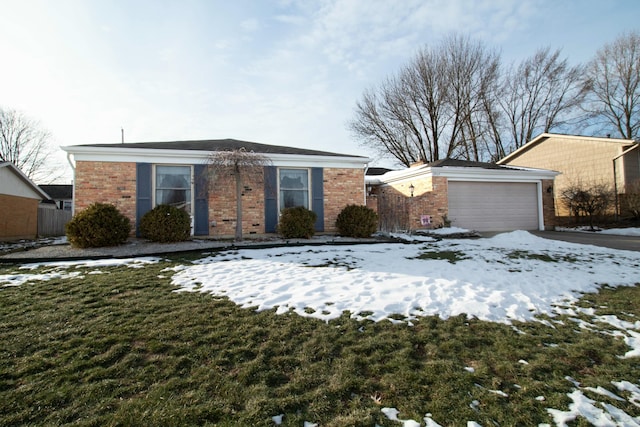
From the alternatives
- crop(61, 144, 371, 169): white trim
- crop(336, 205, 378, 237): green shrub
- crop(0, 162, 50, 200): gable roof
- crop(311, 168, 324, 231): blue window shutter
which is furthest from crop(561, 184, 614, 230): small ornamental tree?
crop(0, 162, 50, 200): gable roof

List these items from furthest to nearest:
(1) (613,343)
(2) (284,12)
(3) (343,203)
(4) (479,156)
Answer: (4) (479,156), (3) (343,203), (2) (284,12), (1) (613,343)

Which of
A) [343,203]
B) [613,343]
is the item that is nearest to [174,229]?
[343,203]

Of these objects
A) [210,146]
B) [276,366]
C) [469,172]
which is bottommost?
[276,366]

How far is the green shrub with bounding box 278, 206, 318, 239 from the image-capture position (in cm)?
977

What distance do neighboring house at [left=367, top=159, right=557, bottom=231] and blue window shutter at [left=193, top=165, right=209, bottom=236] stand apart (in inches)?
273

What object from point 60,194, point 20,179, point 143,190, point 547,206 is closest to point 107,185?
point 143,190

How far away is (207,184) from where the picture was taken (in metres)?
9.93

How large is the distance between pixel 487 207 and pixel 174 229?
12154 mm

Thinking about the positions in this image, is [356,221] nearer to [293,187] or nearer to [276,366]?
[293,187]

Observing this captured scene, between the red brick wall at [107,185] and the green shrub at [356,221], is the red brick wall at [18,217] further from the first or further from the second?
the green shrub at [356,221]

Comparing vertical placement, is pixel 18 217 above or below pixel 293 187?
below

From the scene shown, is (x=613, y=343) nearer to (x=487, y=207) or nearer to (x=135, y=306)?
(x=135, y=306)

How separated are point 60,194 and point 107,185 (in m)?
25.1

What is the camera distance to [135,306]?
377cm
